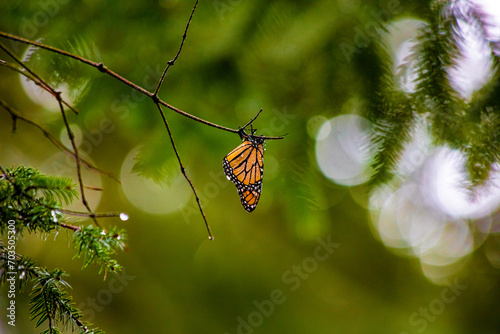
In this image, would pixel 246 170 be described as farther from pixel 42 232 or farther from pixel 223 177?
pixel 223 177

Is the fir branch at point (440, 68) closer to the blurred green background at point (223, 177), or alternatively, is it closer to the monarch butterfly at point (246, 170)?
the blurred green background at point (223, 177)

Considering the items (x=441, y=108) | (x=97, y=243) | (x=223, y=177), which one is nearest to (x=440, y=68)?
(x=441, y=108)

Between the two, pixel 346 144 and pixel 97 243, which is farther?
pixel 346 144

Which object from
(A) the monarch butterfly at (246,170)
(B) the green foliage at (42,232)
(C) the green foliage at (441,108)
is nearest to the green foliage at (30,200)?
(B) the green foliage at (42,232)

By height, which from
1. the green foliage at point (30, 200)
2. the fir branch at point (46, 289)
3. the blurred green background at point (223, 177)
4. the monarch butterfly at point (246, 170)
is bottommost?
the fir branch at point (46, 289)

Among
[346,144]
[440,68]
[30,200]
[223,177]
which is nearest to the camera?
[30,200]

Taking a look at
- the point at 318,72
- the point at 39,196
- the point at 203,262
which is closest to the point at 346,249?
the point at 203,262
